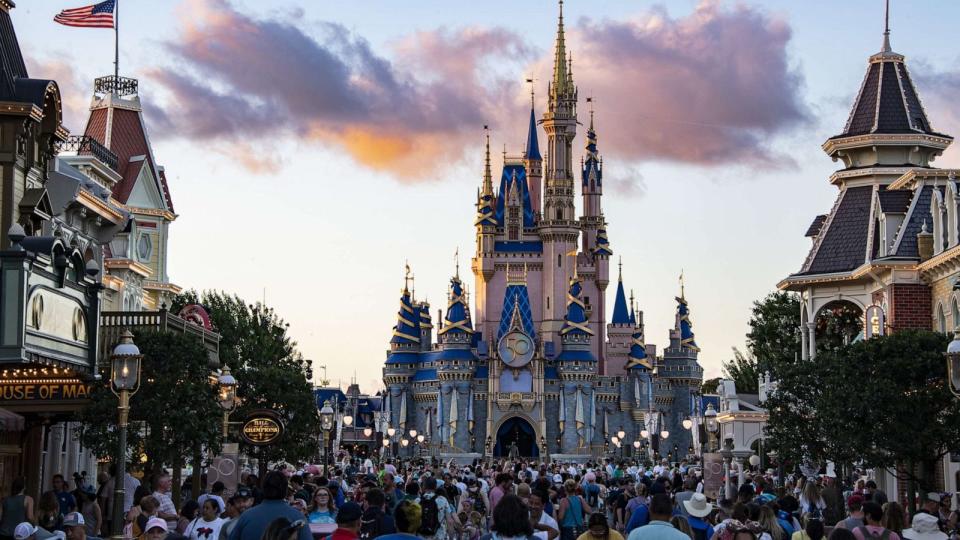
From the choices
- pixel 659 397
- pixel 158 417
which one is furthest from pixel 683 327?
pixel 158 417

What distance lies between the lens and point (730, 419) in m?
67.8

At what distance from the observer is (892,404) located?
35219 mm

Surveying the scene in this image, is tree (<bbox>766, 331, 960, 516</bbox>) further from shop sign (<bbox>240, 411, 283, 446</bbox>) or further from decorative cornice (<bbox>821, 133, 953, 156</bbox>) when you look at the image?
decorative cornice (<bbox>821, 133, 953, 156</bbox>)

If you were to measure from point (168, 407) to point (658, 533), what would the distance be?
2377 cm

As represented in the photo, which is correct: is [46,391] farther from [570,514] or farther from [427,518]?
[427,518]

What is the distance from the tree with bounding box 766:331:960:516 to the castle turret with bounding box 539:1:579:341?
4229 inches

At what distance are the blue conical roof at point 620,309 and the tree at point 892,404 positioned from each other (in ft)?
397

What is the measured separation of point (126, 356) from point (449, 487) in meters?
8.78

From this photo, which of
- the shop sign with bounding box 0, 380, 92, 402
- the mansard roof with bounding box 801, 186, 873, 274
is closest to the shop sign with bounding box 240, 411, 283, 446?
the shop sign with bounding box 0, 380, 92, 402

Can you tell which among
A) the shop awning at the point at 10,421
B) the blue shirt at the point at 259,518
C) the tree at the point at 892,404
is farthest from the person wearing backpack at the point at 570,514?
the tree at the point at 892,404

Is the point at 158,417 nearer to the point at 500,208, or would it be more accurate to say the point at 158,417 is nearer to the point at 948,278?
the point at 948,278

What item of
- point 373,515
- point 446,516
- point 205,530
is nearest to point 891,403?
point 446,516

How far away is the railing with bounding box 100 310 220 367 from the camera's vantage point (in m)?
34.5

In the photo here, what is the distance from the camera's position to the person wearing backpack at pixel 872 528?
1523cm
